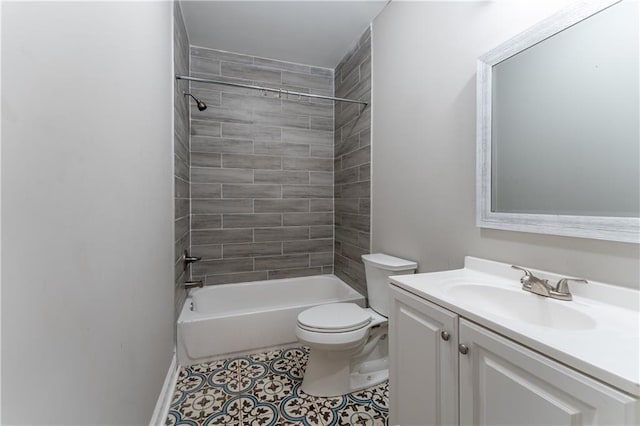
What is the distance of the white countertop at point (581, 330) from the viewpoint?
60 cm

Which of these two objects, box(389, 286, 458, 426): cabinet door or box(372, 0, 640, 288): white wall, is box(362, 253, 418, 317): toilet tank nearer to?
box(372, 0, 640, 288): white wall

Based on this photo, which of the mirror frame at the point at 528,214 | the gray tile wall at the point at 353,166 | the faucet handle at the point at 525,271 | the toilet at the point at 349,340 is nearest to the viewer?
the mirror frame at the point at 528,214

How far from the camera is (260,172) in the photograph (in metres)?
2.78

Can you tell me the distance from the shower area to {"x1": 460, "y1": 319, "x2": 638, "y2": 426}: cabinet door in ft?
4.94

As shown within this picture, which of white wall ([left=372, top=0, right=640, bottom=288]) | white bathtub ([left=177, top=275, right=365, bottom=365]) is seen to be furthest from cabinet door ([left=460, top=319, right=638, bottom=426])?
white bathtub ([left=177, top=275, right=365, bottom=365])

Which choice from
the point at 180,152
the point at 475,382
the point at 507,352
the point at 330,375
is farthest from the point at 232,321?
the point at 507,352

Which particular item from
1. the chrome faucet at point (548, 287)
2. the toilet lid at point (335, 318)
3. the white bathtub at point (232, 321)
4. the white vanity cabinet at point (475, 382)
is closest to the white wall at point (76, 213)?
the white bathtub at point (232, 321)

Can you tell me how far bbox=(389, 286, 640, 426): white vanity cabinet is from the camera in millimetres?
618

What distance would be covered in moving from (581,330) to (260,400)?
1.58m

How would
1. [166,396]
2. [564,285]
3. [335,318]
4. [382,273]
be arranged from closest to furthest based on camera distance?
[564,285], [166,396], [335,318], [382,273]

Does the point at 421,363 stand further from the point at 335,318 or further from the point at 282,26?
the point at 282,26

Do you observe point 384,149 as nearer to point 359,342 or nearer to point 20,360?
point 359,342

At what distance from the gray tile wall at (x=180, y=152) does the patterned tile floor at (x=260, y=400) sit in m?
0.53

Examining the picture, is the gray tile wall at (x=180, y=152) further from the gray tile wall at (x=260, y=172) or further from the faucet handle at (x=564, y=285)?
the faucet handle at (x=564, y=285)
